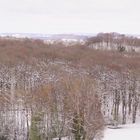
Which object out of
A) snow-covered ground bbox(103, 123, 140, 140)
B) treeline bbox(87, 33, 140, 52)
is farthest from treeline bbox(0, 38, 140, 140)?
treeline bbox(87, 33, 140, 52)

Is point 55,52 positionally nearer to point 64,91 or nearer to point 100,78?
point 100,78

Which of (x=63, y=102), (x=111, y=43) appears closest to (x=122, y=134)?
(x=63, y=102)

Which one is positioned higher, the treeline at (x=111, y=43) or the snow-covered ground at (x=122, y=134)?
the treeline at (x=111, y=43)

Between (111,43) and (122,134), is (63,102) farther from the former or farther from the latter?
(111,43)

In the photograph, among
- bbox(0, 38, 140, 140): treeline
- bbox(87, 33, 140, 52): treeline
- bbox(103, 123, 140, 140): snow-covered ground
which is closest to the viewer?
bbox(0, 38, 140, 140): treeline

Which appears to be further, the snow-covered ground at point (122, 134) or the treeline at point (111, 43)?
the treeline at point (111, 43)

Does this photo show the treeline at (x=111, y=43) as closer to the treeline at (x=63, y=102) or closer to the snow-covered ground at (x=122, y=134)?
the treeline at (x=63, y=102)

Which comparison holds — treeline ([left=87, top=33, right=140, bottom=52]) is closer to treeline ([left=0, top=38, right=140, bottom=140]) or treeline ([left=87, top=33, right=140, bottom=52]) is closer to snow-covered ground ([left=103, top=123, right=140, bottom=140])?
treeline ([left=0, top=38, right=140, bottom=140])

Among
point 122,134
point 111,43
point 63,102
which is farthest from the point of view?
point 111,43

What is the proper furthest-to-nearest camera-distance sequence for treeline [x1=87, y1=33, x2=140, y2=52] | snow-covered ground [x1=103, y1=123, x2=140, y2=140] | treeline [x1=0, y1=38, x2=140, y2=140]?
1. treeline [x1=87, y1=33, x2=140, y2=52]
2. snow-covered ground [x1=103, y1=123, x2=140, y2=140]
3. treeline [x1=0, y1=38, x2=140, y2=140]

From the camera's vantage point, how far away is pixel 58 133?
34.9m

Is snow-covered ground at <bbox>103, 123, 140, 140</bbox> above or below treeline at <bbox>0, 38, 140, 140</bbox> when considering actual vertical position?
below

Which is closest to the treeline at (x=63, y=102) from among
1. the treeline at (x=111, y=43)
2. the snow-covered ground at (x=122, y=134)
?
the snow-covered ground at (x=122, y=134)

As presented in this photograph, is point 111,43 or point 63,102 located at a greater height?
point 111,43
